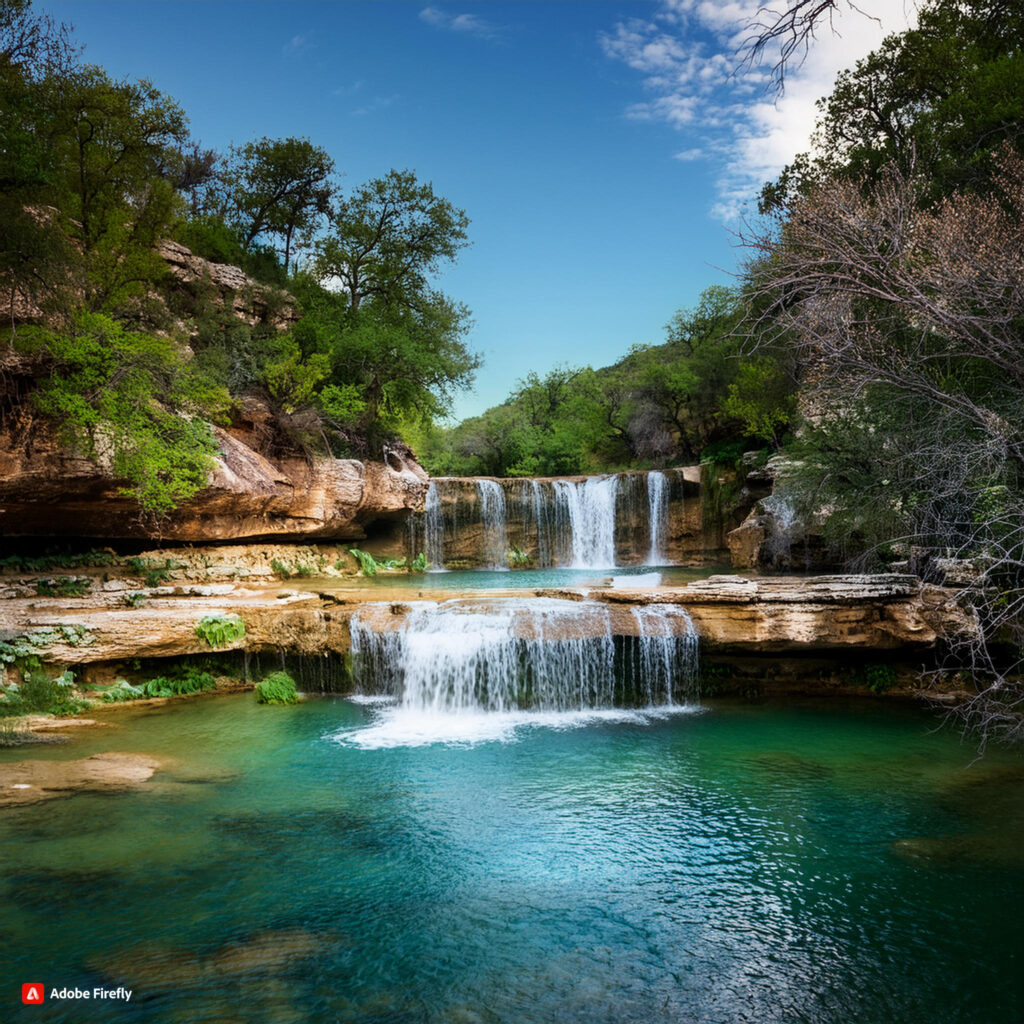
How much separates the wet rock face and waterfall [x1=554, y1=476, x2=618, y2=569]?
4.85m

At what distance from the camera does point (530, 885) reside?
221 inches

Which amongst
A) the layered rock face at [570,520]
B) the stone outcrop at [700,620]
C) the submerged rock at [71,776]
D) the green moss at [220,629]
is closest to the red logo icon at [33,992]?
the submerged rock at [71,776]

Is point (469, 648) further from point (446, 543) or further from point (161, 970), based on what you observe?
point (446, 543)

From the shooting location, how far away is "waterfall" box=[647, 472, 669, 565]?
23.5 m

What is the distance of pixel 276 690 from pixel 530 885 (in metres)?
6.70

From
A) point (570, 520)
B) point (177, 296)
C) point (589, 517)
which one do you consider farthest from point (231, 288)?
point (589, 517)

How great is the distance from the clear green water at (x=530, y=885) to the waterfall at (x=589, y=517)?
580 inches

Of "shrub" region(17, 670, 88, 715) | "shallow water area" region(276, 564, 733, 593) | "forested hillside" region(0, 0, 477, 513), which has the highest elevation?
"forested hillside" region(0, 0, 477, 513)

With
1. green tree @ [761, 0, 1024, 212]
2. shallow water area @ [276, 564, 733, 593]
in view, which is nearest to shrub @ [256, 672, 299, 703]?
shallow water area @ [276, 564, 733, 593]

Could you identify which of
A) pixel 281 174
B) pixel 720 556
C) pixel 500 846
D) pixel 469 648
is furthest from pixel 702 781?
pixel 281 174

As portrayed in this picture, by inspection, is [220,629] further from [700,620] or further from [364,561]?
[364,561]

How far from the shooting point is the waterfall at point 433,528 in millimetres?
23328

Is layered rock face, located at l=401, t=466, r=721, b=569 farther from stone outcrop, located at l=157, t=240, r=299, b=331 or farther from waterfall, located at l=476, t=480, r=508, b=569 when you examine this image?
stone outcrop, located at l=157, t=240, r=299, b=331

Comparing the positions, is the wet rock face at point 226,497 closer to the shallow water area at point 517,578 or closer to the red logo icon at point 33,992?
the shallow water area at point 517,578
